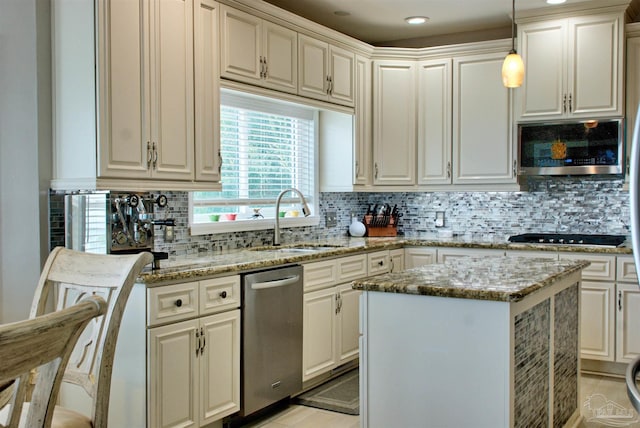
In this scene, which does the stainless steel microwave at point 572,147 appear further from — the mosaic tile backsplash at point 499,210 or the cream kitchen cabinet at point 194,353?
the cream kitchen cabinet at point 194,353

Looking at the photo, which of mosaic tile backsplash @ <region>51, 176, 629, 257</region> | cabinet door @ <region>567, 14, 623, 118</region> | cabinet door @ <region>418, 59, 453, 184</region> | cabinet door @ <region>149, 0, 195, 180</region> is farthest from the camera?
cabinet door @ <region>418, 59, 453, 184</region>

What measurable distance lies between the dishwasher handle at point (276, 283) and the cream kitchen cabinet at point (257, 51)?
3.99 feet

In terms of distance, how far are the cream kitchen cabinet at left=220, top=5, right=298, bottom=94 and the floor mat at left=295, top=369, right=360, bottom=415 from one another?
1.96 metres

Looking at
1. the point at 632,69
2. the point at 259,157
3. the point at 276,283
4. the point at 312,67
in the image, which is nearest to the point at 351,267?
the point at 276,283

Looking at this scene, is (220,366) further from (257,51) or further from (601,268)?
(601,268)

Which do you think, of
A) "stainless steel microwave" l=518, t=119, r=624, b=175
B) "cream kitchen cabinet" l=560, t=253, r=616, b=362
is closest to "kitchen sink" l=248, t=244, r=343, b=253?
"stainless steel microwave" l=518, t=119, r=624, b=175

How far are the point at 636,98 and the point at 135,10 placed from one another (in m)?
3.50

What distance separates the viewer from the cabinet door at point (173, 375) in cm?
280

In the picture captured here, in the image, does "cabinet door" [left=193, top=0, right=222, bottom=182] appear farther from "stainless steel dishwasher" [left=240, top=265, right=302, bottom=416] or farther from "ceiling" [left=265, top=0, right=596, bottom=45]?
"ceiling" [left=265, top=0, right=596, bottom=45]

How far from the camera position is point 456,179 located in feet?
16.7

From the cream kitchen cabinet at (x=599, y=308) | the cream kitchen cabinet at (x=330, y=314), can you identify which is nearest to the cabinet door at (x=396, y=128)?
the cream kitchen cabinet at (x=330, y=314)

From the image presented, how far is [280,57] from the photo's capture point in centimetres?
409

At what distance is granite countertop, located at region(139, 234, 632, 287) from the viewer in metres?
2.98

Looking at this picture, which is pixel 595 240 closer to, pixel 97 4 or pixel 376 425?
pixel 376 425
